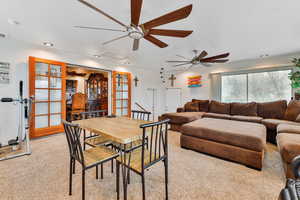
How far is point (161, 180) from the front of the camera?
178 cm

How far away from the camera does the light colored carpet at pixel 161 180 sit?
4.95ft

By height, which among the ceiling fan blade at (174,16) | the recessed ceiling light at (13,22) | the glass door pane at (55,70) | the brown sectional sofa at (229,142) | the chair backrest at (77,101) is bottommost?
the brown sectional sofa at (229,142)

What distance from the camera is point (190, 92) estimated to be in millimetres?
6172

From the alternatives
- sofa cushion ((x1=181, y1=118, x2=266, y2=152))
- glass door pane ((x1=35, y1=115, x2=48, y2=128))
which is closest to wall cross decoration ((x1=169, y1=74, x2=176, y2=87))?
sofa cushion ((x1=181, y1=118, x2=266, y2=152))

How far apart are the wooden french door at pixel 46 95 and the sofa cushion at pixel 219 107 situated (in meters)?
5.12

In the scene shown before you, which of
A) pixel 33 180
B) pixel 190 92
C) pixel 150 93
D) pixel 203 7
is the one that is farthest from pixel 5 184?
pixel 190 92

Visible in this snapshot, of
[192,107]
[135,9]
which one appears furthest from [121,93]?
[135,9]

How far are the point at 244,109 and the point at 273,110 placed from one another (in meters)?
0.71

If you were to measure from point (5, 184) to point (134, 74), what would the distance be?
4.75 m

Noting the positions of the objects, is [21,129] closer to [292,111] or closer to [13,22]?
[13,22]

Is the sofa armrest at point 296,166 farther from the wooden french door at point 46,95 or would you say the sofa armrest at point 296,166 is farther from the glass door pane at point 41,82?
the glass door pane at point 41,82

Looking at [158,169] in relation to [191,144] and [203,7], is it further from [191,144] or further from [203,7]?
[203,7]

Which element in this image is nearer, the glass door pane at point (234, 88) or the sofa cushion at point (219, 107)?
the sofa cushion at point (219, 107)

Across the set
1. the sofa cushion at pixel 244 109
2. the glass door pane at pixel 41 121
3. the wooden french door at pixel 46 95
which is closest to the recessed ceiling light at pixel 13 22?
the wooden french door at pixel 46 95
